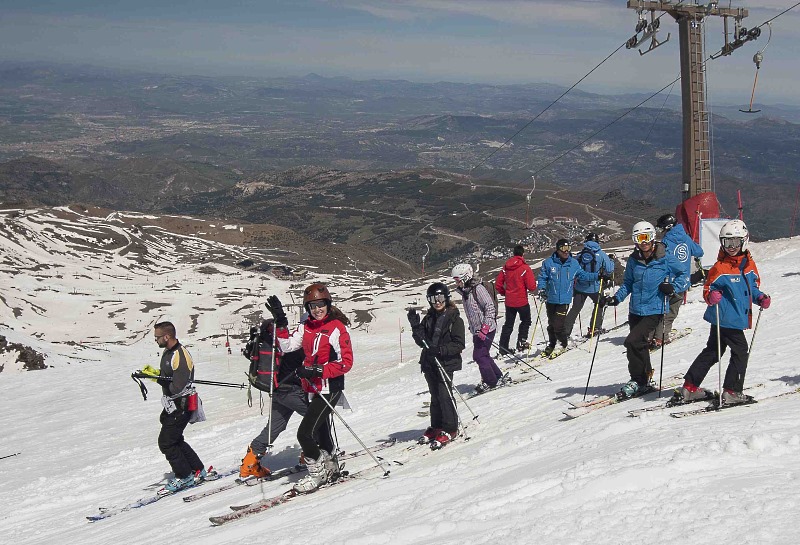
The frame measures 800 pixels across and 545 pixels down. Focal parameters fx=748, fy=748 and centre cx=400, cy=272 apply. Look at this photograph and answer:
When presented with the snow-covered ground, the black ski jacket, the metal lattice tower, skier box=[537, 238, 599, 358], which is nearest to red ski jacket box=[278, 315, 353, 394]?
the snow-covered ground

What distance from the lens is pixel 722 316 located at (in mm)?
8398

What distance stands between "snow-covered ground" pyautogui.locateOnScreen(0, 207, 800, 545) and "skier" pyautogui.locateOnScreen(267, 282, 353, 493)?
448mm

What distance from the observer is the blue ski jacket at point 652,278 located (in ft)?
31.4

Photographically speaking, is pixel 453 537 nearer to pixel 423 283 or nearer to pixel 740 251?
pixel 740 251

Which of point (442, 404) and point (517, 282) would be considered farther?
point (517, 282)

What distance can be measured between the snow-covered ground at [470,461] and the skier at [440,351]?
363mm

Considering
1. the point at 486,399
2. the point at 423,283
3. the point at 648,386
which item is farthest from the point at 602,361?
the point at 423,283

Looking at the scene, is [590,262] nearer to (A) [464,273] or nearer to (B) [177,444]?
(A) [464,273]

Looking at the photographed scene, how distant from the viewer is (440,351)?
947 centimetres

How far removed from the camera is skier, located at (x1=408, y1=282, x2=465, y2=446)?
9.43m

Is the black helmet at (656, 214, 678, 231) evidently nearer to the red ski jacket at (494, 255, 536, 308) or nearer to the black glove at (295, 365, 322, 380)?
the red ski jacket at (494, 255, 536, 308)

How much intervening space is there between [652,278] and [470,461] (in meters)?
3.41

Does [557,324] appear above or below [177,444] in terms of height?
above

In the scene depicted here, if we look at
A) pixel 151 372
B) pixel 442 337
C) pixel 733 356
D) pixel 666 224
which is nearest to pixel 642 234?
pixel 733 356
